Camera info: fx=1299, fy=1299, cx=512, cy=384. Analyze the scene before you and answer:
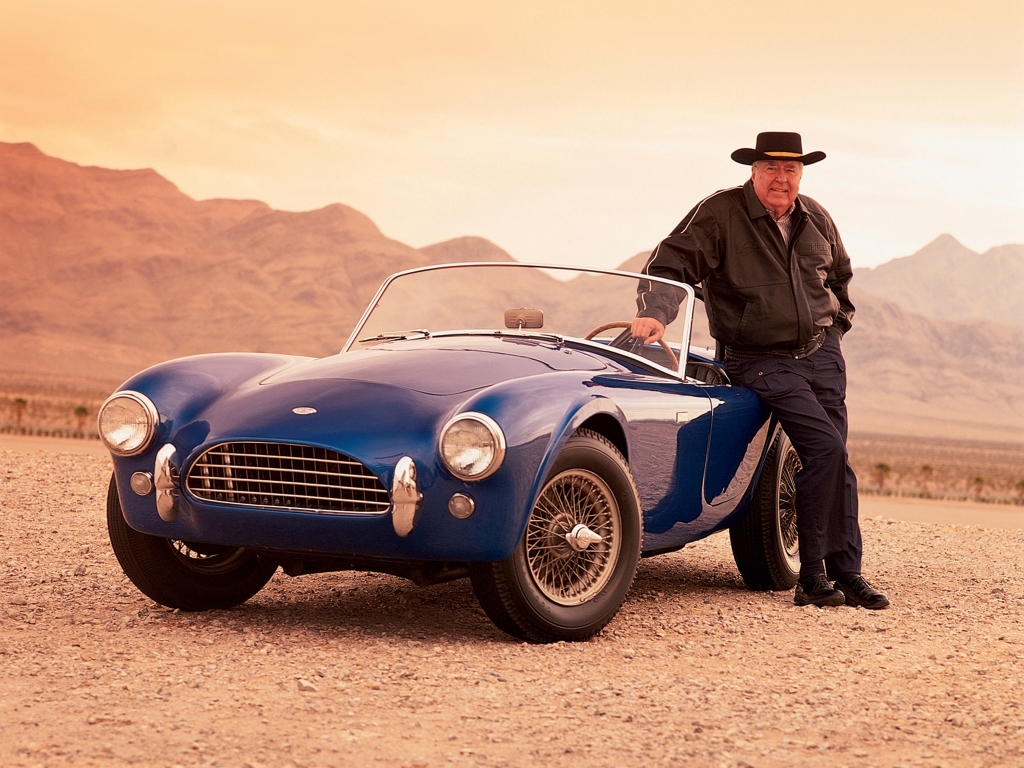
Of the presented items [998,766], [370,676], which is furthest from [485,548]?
[998,766]

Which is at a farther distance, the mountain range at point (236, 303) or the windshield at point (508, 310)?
the mountain range at point (236, 303)

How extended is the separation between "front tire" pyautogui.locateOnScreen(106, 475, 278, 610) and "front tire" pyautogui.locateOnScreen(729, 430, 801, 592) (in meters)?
2.72

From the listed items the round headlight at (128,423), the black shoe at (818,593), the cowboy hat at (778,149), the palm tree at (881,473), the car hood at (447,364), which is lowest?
the palm tree at (881,473)

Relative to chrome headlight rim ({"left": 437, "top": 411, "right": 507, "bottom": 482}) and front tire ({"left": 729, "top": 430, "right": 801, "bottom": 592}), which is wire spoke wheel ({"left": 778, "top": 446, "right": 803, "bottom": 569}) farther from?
chrome headlight rim ({"left": 437, "top": 411, "right": 507, "bottom": 482})

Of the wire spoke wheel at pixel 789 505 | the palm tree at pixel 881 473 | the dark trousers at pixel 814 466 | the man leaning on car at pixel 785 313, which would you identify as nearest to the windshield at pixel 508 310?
the man leaning on car at pixel 785 313

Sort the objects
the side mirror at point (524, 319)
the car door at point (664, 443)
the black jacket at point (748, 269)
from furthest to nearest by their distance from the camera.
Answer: the black jacket at point (748, 269), the side mirror at point (524, 319), the car door at point (664, 443)

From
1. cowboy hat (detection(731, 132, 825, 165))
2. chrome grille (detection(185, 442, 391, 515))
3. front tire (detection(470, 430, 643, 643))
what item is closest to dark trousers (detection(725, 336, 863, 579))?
cowboy hat (detection(731, 132, 825, 165))

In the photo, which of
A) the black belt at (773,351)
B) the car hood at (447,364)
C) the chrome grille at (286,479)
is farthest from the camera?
the black belt at (773,351)

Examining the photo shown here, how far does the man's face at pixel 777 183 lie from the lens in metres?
7.25

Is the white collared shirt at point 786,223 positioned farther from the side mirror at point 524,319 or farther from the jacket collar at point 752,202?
the side mirror at point 524,319

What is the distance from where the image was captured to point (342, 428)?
210 inches

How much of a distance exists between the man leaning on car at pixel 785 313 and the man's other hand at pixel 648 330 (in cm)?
7

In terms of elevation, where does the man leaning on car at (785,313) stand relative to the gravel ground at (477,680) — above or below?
above

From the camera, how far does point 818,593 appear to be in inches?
275
